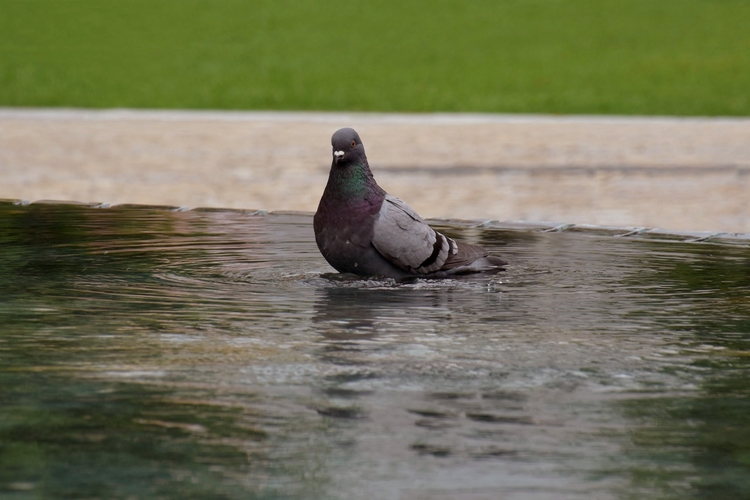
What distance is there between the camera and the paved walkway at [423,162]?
1139cm

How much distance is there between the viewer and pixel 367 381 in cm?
286

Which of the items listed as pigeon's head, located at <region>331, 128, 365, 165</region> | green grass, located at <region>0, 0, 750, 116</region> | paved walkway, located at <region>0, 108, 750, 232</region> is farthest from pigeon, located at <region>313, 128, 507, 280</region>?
green grass, located at <region>0, 0, 750, 116</region>

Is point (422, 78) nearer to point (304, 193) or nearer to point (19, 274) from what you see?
point (304, 193)

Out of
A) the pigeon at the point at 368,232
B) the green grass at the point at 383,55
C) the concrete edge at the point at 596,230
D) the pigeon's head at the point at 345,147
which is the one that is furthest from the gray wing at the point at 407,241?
the green grass at the point at 383,55

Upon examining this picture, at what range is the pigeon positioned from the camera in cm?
432

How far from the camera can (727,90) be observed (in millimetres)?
22984

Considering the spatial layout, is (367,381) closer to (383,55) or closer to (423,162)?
(423,162)

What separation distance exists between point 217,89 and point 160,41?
3.73m

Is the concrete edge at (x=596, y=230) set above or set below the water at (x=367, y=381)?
above

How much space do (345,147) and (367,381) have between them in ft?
5.67

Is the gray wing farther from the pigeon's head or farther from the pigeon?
the pigeon's head

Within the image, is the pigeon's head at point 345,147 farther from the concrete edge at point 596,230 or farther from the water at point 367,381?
the concrete edge at point 596,230

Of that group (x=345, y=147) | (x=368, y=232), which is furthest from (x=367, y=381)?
(x=345, y=147)

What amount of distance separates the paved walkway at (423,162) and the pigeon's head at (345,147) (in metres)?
5.90
